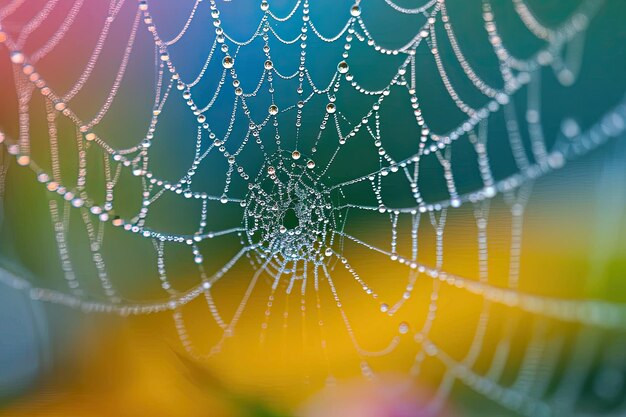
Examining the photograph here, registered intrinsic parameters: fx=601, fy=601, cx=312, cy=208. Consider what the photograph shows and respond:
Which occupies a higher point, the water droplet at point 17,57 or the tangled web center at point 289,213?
the water droplet at point 17,57

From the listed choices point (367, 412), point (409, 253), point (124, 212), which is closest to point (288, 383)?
point (367, 412)

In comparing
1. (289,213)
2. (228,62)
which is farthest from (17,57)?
(289,213)

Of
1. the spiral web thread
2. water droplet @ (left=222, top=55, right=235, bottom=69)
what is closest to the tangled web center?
the spiral web thread

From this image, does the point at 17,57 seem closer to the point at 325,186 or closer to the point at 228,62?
the point at 228,62

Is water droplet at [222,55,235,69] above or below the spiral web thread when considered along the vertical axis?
above

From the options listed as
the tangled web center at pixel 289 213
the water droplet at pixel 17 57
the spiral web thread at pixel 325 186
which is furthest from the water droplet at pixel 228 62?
the water droplet at pixel 17 57

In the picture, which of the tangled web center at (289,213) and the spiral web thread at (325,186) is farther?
the tangled web center at (289,213)

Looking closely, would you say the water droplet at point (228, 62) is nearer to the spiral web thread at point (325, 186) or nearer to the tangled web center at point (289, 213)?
the spiral web thread at point (325, 186)

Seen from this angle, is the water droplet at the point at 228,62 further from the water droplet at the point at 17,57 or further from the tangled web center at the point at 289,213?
the water droplet at the point at 17,57

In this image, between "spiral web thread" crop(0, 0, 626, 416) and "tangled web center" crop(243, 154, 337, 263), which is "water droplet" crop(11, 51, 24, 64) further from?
"tangled web center" crop(243, 154, 337, 263)

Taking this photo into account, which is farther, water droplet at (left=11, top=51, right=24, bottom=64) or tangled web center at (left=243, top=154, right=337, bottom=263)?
tangled web center at (left=243, top=154, right=337, bottom=263)
